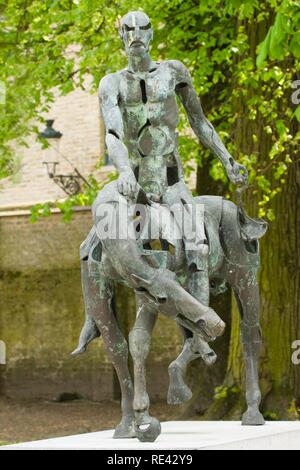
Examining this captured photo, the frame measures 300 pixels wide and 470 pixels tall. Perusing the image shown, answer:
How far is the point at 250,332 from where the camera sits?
9.28m

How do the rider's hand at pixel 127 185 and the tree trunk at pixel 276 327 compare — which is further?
the tree trunk at pixel 276 327

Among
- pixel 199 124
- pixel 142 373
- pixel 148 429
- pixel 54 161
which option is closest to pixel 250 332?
pixel 199 124

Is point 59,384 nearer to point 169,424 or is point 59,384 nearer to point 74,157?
point 74,157

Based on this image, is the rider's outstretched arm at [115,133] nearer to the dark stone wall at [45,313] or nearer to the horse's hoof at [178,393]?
the horse's hoof at [178,393]

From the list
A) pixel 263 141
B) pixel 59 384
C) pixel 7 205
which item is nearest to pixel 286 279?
pixel 263 141

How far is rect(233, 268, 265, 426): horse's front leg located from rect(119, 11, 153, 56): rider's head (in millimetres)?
1705

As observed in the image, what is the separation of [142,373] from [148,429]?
1.08 ft

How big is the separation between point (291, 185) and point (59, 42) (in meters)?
4.07

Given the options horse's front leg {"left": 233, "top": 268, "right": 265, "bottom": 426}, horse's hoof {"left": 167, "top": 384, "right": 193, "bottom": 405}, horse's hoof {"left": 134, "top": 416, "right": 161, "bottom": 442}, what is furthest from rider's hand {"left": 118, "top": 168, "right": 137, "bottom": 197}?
horse's front leg {"left": 233, "top": 268, "right": 265, "bottom": 426}

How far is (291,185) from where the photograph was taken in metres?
14.9

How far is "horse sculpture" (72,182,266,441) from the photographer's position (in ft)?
25.7

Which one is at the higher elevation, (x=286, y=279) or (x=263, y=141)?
(x=263, y=141)

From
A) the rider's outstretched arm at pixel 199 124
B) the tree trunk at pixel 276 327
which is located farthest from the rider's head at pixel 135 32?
the tree trunk at pixel 276 327

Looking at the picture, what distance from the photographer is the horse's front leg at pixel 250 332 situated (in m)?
9.09
